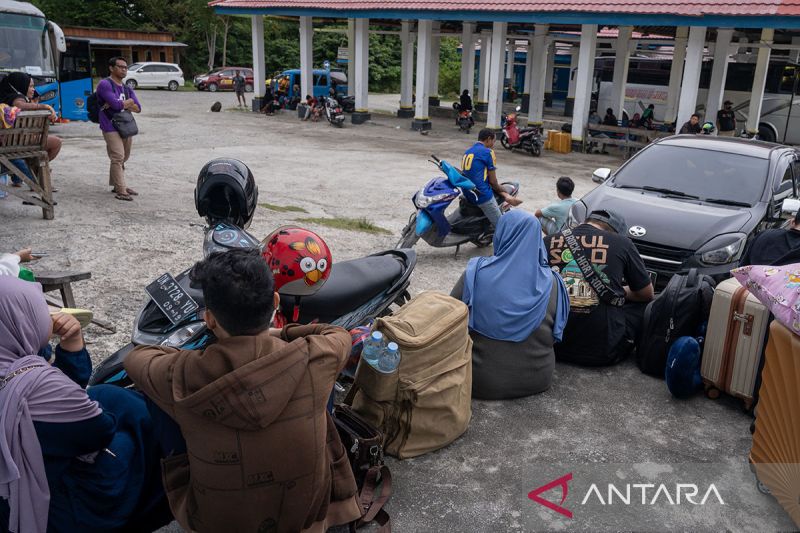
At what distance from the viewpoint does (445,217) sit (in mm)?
7797

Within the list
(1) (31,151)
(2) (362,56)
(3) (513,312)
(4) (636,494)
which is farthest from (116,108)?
(2) (362,56)

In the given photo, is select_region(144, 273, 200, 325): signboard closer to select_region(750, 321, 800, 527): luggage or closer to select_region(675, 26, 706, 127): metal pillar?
select_region(750, 321, 800, 527): luggage

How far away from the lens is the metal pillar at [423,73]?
20.9m

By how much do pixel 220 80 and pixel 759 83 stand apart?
25.9 metres

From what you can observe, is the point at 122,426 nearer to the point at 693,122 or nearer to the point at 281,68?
the point at 693,122

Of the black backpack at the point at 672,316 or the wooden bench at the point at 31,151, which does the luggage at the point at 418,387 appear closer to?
the black backpack at the point at 672,316

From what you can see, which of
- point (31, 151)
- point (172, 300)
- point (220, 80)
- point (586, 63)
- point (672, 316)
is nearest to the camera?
point (172, 300)

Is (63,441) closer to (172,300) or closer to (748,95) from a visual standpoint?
(172,300)

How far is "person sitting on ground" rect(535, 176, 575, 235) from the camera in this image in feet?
24.0

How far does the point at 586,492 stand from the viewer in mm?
3666

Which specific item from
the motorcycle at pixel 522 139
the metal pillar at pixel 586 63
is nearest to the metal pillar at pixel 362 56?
the motorcycle at pixel 522 139

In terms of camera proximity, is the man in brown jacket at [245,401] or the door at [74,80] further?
the door at [74,80]

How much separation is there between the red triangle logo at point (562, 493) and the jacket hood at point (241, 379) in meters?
1.74

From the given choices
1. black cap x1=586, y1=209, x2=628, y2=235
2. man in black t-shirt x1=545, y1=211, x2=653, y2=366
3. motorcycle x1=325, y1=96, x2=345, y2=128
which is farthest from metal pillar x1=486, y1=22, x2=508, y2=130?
man in black t-shirt x1=545, y1=211, x2=653, y2=366
